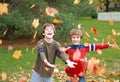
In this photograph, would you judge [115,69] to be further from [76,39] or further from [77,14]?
[77,14]

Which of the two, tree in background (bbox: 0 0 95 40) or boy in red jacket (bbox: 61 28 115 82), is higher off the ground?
boy in red jacket (bbox: 61 28 115 82)

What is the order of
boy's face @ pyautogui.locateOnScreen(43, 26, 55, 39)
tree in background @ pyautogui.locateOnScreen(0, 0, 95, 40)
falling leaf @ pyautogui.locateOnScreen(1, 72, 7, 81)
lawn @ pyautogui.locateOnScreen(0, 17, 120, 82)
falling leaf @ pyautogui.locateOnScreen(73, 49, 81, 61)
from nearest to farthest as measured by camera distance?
boy's face @ pyautogui.locateOnScreen(43, 26, 55, 39) → falling leaf @ pyautogui.locateOnScreen(73, 49, 81, 61) → falling leaf @ pyautogui.locateOnScreen(1, 72, 7, 81) → lawn @ pyautogui.locateOnScreen(0, 17, 120, 82) → tree in background @ pyautogui.locateOnScreen(0, 0, 95, 40)

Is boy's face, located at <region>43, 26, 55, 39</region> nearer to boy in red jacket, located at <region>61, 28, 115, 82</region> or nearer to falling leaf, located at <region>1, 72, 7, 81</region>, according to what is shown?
boy in red jacket, located at <region>61, 28, 115, 82</region>

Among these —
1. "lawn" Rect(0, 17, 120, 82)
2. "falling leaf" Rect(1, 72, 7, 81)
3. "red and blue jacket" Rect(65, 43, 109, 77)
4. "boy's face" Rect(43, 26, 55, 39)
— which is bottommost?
"lawn" Rect(0, 17, 120, 82)

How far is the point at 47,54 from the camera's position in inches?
217

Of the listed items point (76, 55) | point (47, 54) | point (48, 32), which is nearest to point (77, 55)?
point (76, 55)

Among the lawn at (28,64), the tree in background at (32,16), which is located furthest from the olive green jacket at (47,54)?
the tree in background at (32,16)

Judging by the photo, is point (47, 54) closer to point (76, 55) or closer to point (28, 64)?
point (76, 55)

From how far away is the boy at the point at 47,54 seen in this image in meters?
5.45

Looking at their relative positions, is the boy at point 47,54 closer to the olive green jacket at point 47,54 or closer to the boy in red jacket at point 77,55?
the olive green jacket at point 47,54

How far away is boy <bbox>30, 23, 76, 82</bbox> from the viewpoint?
5.45m

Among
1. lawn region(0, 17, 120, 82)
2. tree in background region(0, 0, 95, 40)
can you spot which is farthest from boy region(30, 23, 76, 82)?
tree in background region(0, 0, 95, 40)

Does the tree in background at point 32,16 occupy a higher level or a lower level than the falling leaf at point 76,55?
lower

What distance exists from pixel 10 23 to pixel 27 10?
0.81 m
